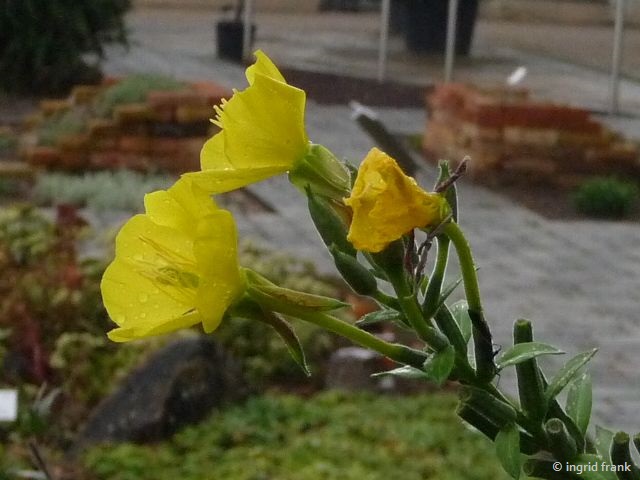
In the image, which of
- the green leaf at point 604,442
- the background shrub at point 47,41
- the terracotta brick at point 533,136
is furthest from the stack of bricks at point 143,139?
the green leaf at point 604,442

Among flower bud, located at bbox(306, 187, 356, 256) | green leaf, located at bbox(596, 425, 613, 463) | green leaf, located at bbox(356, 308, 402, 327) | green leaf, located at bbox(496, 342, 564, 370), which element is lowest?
green leaf, located at bbox(596, 425, 613, 463)

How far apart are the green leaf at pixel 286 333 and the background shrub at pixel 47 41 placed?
12176mm

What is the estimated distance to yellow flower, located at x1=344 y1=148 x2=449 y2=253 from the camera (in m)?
0.76

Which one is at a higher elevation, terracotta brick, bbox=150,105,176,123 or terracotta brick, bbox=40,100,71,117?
terracotta brick, bbox=150,105,176,123

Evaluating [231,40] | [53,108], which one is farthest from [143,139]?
[231,40]

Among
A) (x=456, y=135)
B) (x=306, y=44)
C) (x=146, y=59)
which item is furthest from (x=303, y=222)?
(x=306, y=44)

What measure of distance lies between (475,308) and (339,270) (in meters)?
0.10

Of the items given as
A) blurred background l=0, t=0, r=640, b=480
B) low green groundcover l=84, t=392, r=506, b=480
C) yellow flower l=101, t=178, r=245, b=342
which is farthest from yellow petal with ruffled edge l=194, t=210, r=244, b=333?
low green groundcover l=84, t=392, r=506, b=480

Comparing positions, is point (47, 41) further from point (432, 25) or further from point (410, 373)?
point (410, 373)

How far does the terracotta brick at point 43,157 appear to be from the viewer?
30.2 feet

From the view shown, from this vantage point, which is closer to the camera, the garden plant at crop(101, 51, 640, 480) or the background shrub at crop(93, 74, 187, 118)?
the garden plant at crop(101, 51, 640, 480)

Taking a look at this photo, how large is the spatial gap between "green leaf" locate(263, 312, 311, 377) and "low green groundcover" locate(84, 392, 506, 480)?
9.97ft

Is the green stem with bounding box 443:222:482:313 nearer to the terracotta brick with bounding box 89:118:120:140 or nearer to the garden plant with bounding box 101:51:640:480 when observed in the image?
the garden plant with bounding box 101:51:640:480

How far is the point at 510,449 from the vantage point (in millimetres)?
791
